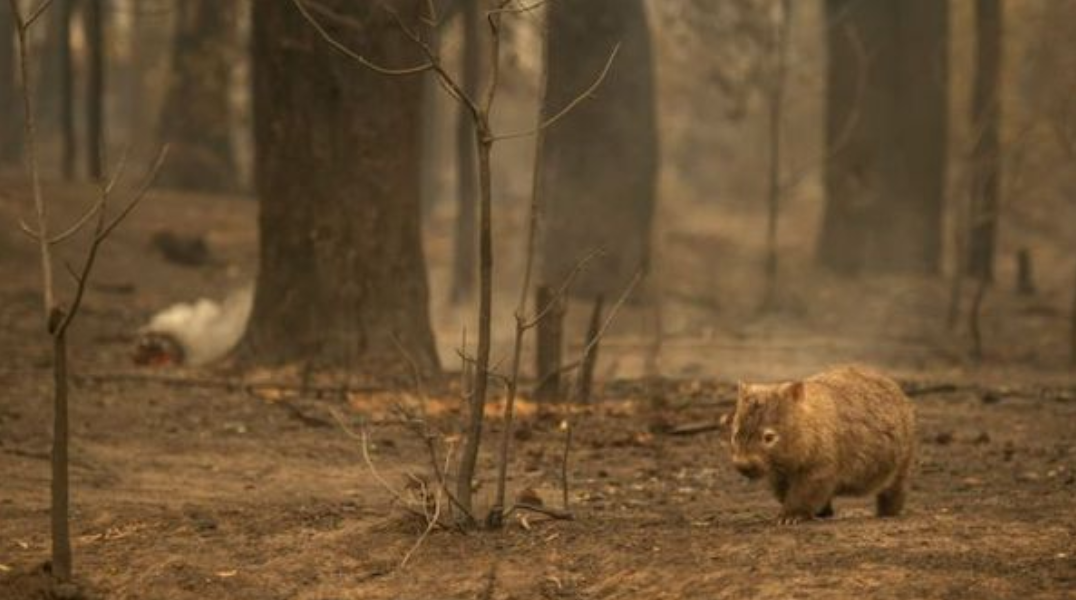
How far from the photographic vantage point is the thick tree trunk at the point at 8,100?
1415 inches

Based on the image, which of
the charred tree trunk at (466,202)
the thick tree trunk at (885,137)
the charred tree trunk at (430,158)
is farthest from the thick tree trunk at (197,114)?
the thick tree trunk at (885,137)

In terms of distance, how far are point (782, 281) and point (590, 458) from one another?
1359cm

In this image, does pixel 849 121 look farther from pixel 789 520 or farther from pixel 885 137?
pixel 789 520

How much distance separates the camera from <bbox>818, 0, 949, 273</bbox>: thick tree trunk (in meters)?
24.5

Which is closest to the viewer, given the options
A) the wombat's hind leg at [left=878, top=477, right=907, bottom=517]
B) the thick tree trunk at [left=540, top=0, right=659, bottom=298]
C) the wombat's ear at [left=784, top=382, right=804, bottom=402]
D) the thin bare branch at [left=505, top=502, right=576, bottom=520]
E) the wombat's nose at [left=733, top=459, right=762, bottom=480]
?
the wombat's nose at [left=733, top=459, right=762, bottom=480]

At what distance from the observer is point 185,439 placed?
11445 millimetres

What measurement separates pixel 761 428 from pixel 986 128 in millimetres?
14836

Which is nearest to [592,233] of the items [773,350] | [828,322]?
[828,322]

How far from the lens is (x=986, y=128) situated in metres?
21.6

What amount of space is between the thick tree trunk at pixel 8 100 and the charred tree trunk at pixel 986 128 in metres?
19.3

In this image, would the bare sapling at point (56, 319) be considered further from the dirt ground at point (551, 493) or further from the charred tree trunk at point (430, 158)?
the charred tree trunk at point (430, 158)

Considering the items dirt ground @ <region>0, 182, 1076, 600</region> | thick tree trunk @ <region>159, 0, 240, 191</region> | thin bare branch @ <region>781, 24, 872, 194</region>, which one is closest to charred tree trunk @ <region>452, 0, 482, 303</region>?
thin bare branch @ <region>781, 24, 872, 194</region>

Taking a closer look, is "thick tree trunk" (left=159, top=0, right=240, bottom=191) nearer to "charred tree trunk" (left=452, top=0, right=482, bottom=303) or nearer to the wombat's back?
"charred tree trunk" (left=452, top=0, right=482, bottom=303)

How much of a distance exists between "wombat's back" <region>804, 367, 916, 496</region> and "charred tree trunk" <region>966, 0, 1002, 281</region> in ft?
38.7
